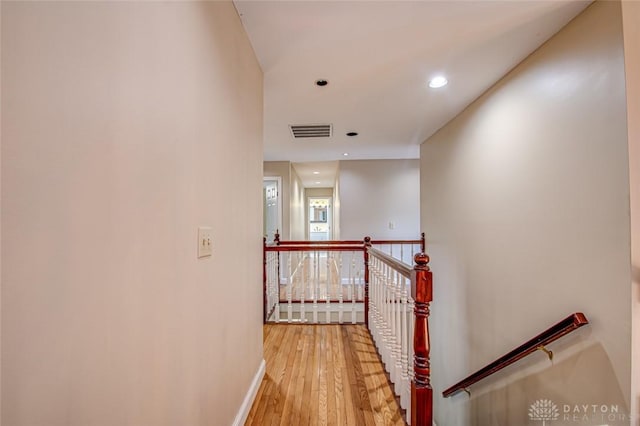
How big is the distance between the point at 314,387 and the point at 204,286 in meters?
1.29

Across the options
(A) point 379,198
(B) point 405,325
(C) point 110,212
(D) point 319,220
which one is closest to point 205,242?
(C) point 110,212

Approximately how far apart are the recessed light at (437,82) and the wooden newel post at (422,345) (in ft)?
5.44

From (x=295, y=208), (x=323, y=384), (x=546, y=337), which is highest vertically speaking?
(x=295, y=208)

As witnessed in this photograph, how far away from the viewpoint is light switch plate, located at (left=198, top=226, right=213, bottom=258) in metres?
1.06

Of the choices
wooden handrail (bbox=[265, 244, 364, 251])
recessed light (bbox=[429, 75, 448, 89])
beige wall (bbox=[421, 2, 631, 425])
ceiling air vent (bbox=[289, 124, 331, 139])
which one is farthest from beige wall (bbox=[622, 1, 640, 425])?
ceiling air vent (bbox=[289, 124, 331, 139])

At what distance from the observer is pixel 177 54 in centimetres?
89

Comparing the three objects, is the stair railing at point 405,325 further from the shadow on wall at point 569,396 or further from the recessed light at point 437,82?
the recessed light at point 437,82

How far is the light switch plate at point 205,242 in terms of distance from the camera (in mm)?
1058

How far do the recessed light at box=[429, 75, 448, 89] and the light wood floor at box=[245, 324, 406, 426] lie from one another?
230 centimetres

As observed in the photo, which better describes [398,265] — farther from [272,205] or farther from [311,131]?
[272,205]

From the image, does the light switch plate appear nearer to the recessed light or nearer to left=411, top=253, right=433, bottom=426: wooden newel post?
left=411, top=253, right=433, bottom=426: wooden newel post

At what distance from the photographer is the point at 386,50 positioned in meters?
1.86

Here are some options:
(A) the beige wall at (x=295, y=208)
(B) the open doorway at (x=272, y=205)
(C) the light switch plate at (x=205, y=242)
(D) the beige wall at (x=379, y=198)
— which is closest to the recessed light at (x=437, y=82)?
(C) the light switch plate at (x=205, y=242)

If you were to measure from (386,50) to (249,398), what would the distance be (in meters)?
2.33
